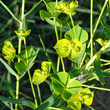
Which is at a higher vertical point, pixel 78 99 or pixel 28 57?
pixel 28 57

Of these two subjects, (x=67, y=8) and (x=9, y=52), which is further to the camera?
(x=9, y=52)

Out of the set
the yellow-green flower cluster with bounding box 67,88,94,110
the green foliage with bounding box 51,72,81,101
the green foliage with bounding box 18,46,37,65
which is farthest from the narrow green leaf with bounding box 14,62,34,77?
the yellow-green flower cluster with bounding box 67,88,94,110

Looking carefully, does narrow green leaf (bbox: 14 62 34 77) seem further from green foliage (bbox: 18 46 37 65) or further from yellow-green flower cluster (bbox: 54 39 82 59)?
yellow-green flower cluster (bbox: 54 39 82 59)

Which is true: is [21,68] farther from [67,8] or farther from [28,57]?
[67,8]

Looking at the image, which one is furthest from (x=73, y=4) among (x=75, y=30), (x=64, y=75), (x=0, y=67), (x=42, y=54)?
(x=0, y=67)

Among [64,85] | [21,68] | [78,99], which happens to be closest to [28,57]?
[21,68]

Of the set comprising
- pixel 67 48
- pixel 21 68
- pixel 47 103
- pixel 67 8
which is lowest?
pixel 47 103

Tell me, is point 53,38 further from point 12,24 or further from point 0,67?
point 0,67
